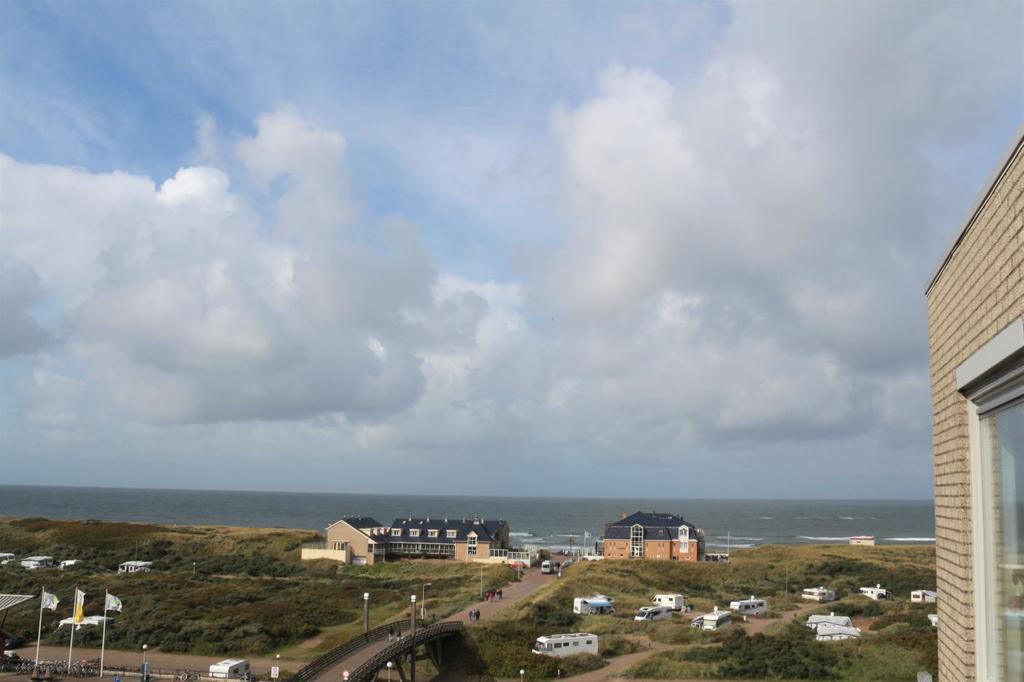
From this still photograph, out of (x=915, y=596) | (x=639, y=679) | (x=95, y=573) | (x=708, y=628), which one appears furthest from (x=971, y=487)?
(x=95, y=573)

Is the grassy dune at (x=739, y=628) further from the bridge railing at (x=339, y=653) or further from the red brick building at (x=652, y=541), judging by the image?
the bridge railing at (x=339, y=653)

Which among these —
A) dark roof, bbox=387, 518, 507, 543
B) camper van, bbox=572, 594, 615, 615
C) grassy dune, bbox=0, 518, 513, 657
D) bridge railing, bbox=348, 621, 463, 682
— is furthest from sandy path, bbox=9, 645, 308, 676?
dark roof, bbox=387, 518, 507, 543

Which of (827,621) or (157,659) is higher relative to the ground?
(827,621)

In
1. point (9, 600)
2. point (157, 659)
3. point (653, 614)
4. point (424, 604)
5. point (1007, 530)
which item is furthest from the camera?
point (424, 604)

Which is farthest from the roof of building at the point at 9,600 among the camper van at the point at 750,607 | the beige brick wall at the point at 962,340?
the camper van at the point at 750,607

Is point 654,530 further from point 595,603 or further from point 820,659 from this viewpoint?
point 820,659

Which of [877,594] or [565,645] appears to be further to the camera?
[877,594]

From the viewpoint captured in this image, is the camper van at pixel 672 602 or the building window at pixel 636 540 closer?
the camper van at pixel 672 602

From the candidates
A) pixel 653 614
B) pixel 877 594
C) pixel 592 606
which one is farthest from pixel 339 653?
pixel 877 594

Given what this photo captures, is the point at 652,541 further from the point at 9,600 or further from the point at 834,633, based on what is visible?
the point at 9,600
